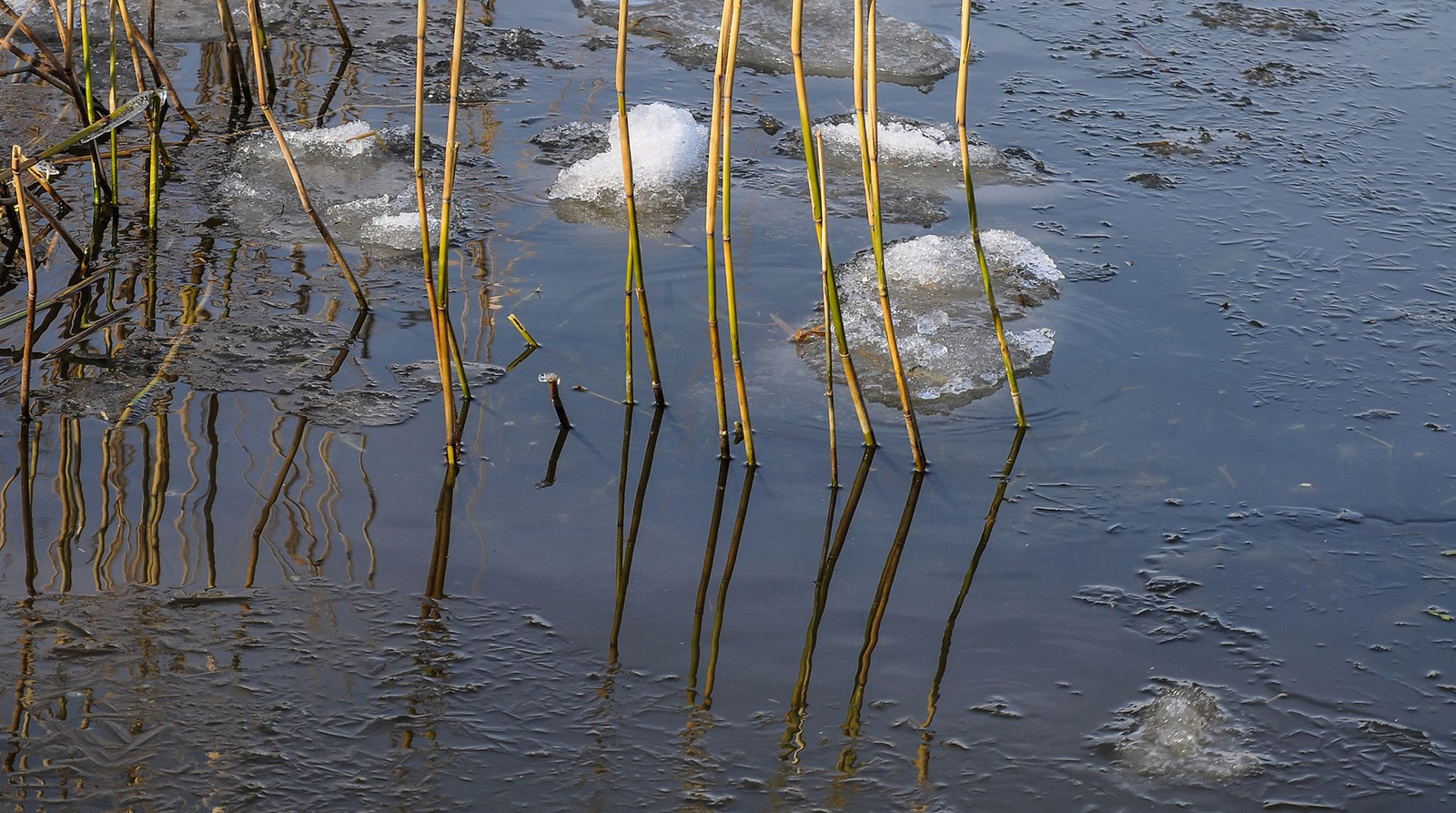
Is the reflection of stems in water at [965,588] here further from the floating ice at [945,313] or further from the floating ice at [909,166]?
the floating ice at [909,166]

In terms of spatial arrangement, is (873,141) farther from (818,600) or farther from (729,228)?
(818,600)

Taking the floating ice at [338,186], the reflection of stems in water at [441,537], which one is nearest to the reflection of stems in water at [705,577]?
the reflection of stems in water at [441,537]

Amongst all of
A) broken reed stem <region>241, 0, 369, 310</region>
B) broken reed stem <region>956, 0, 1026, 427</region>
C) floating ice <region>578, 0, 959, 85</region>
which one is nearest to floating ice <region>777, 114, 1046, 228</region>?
floating ice <region>578, 0, 959, 85</region>

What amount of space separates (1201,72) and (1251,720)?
11.7ft

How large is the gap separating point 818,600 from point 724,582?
196 mm

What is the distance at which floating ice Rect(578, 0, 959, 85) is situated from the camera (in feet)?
17.2

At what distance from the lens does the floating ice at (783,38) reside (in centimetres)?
524

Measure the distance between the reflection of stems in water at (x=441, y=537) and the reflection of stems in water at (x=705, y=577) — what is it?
50cm

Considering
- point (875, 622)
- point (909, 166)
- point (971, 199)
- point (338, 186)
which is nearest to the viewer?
point (875, 622)

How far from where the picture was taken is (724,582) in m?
2.60

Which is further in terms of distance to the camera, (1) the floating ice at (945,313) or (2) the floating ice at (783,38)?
(2) the floating ice at (783,38)

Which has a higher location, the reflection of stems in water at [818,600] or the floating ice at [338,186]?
the floating ice at [338,186]

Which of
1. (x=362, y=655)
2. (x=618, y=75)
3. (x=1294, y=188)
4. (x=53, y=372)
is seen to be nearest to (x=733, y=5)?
(x=618, y=75)

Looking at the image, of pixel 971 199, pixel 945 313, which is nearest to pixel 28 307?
pixel 971 199
